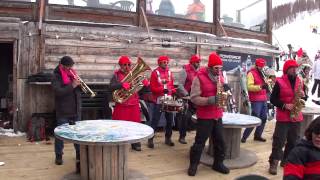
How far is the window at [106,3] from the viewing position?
8672 millimetres

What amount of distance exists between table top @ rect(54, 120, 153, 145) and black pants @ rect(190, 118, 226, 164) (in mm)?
828

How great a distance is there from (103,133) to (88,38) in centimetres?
380

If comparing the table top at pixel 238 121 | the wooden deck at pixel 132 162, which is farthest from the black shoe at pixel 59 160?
the table top at pixel 238 121

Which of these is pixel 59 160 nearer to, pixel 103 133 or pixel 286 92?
pixel 103 133

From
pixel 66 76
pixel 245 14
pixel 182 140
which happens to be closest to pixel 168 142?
pixel 182 140

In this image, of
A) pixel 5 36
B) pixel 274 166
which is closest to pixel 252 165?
pixel 274 166

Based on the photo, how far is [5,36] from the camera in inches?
318

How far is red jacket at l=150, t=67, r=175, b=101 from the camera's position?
772 centimetres

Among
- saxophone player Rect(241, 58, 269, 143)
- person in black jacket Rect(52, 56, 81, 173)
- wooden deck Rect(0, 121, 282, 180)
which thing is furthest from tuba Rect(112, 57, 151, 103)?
saxophone player Rect(241, 58, 269, 143)

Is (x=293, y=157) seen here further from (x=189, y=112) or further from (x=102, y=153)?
(x=189, y=112)

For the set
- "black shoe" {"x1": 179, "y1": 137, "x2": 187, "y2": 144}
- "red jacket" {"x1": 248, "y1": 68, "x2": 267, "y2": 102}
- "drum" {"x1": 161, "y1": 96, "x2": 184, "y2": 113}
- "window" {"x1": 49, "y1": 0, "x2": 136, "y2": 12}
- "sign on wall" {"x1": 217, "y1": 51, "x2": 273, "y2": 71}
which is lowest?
"black shoe" {"x1": 179, "y1": 137, "x2": 187, "y2": 144}

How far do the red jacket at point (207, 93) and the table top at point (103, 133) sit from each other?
0.88 m

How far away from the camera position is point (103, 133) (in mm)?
5297

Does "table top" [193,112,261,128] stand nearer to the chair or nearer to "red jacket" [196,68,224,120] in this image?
"red jacket" [196,68,224,120]
